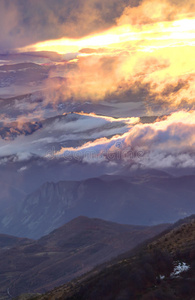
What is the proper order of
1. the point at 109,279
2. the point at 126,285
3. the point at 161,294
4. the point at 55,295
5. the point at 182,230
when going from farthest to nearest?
the point at 182,230, the point at 55,295, the point at 109,279, the point at 126,285, the point at 161,294

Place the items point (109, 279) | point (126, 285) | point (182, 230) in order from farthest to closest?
1. point (182, 230)
2. point (109, 279)
3. point (126, 285)

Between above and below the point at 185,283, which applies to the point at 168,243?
below

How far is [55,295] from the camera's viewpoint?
118m

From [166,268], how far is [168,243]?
31.4 m

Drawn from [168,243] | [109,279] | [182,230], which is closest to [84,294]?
[109,279]

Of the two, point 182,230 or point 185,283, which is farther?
point 182,230

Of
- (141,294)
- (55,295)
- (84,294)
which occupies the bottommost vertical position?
(55,295)

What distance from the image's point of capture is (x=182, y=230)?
454 feet

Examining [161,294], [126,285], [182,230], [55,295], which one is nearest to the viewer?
[161,294]

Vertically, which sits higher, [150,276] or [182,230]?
[150,276]

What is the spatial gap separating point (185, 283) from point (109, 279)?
16963mm

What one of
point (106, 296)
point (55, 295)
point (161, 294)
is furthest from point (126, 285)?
point (55, 295)

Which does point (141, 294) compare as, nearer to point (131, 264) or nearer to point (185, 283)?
point (185, 283)

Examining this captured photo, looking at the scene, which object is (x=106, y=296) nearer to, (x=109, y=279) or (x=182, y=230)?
(x=109, y=279)
